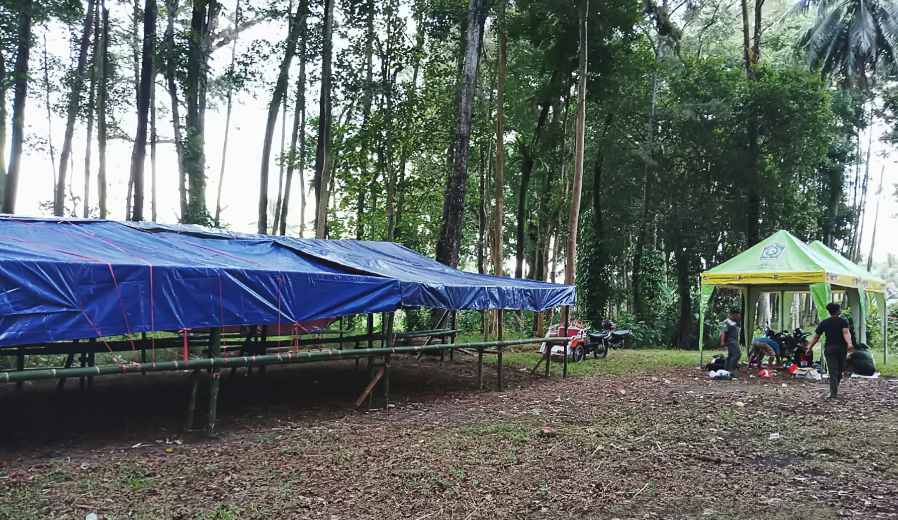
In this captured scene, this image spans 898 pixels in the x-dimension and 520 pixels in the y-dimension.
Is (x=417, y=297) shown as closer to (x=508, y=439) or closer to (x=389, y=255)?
(x=508, y=439)

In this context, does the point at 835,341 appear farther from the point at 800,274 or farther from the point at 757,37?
the point at 757,37

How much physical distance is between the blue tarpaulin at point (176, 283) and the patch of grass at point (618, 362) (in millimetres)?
3705

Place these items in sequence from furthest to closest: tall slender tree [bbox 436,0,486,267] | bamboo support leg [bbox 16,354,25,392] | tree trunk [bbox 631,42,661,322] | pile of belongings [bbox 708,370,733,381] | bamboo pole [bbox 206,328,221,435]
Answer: tree trunk [bbox 631,42,661,322] < tall slender tree [bbox 436,0,486,267] < pile of belongings [bbox 708,370,733,381] < bamboo support leg [bbox 16,354,25,392] < bamboo pole [bbox 206,328,221,435]

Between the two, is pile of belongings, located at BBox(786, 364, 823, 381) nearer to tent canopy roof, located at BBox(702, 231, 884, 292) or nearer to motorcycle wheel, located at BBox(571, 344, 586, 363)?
tent canopy roof, located at BBox(702, 231, 884, 292)

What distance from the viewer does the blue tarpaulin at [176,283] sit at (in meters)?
5.11

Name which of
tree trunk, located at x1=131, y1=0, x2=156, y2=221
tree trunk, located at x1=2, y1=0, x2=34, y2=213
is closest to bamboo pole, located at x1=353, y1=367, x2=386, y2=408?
tree trunk, located at x1=131, y1=0, x2=156, y2=221

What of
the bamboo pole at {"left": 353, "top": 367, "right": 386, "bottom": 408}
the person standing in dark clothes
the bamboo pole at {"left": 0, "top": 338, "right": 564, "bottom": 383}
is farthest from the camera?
the person standing in dark clothes

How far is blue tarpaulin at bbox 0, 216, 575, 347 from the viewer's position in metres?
5.11

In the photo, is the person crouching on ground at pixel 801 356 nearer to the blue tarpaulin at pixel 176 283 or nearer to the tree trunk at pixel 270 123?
the blue tarpaulin at pixel 176 283

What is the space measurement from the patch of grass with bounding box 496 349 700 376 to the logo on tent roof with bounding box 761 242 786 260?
314 centimetres

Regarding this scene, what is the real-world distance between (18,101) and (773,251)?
760 inches

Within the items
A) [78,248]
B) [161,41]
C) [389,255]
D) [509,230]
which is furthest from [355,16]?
[509,230]

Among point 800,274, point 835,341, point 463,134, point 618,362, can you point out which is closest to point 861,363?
point 800,274

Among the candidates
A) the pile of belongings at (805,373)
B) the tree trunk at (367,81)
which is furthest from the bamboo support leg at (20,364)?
the pile of belongings at (805,373)
